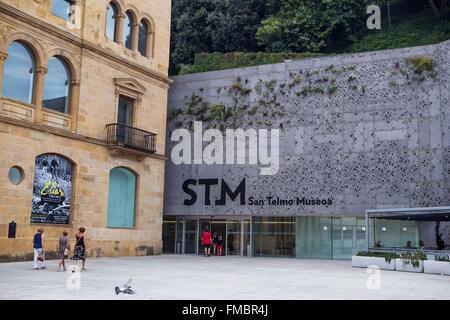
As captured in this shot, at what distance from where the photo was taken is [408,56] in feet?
104

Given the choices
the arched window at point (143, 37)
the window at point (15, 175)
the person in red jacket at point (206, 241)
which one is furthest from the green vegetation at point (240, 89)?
the window at point (15, 175)

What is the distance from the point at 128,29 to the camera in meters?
32.6

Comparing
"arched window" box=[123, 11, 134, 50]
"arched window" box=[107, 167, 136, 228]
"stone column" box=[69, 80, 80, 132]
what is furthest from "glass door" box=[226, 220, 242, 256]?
"arched window" box=[123, 11, 134, 50]

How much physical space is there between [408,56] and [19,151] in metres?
21.7

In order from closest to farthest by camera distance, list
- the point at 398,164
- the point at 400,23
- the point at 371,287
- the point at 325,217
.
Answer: the point at 371,287 → the point at 398,164 → the point at 325,217 → the point at 400,23

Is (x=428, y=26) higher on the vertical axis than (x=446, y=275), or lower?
higher

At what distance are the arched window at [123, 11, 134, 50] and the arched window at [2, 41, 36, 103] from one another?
23.9 feet

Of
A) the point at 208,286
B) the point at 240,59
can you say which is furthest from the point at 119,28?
the point at 208,286

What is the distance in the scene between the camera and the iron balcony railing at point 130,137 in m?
30.2

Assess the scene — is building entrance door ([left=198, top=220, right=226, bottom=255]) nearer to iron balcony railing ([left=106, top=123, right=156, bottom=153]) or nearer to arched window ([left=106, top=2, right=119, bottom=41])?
iron balcony railing ([left=106, top=123, right=156, bottom=153])

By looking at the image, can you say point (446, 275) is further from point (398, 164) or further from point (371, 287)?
point (398, 164)

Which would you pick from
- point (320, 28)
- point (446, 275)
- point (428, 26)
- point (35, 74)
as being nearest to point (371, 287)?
point (446, 275)

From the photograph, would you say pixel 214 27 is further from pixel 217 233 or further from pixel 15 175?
pixel 15 175
